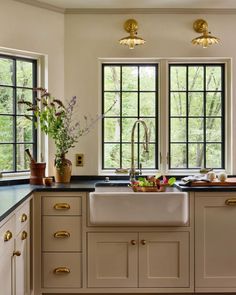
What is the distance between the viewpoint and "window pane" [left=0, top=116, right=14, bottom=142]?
11.5 feet

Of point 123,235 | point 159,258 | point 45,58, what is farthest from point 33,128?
point 159,258

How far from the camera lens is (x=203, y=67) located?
3830 millimetres

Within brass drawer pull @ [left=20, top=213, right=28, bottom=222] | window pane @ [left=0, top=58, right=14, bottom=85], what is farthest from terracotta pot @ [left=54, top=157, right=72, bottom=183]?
window pane @ [left=0, top=58, right=14, bottom=85]

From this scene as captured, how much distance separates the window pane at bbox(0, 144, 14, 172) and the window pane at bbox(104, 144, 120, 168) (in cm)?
85

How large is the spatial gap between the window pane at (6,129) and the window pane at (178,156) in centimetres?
145

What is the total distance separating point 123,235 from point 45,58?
1683 mm

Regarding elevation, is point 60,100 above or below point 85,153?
above

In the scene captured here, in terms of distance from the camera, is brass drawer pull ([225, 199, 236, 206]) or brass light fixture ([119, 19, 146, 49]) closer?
brass drawer pull ([225, 199, 236, 206])

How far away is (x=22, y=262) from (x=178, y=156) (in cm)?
177

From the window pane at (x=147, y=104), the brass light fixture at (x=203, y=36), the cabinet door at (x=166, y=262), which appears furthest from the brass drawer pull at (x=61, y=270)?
the brass light fixture at (x=203, y=36)

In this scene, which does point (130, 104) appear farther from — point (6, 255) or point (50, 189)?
point (6, 255)

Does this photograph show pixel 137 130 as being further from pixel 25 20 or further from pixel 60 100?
pixel 25 20

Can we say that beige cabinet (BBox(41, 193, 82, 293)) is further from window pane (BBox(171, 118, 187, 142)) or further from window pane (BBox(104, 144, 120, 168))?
window pane (BBox(171, 118, 187, 142))

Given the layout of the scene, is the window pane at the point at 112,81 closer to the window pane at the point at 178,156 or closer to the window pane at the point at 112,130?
the window pane at the point at 112,130
